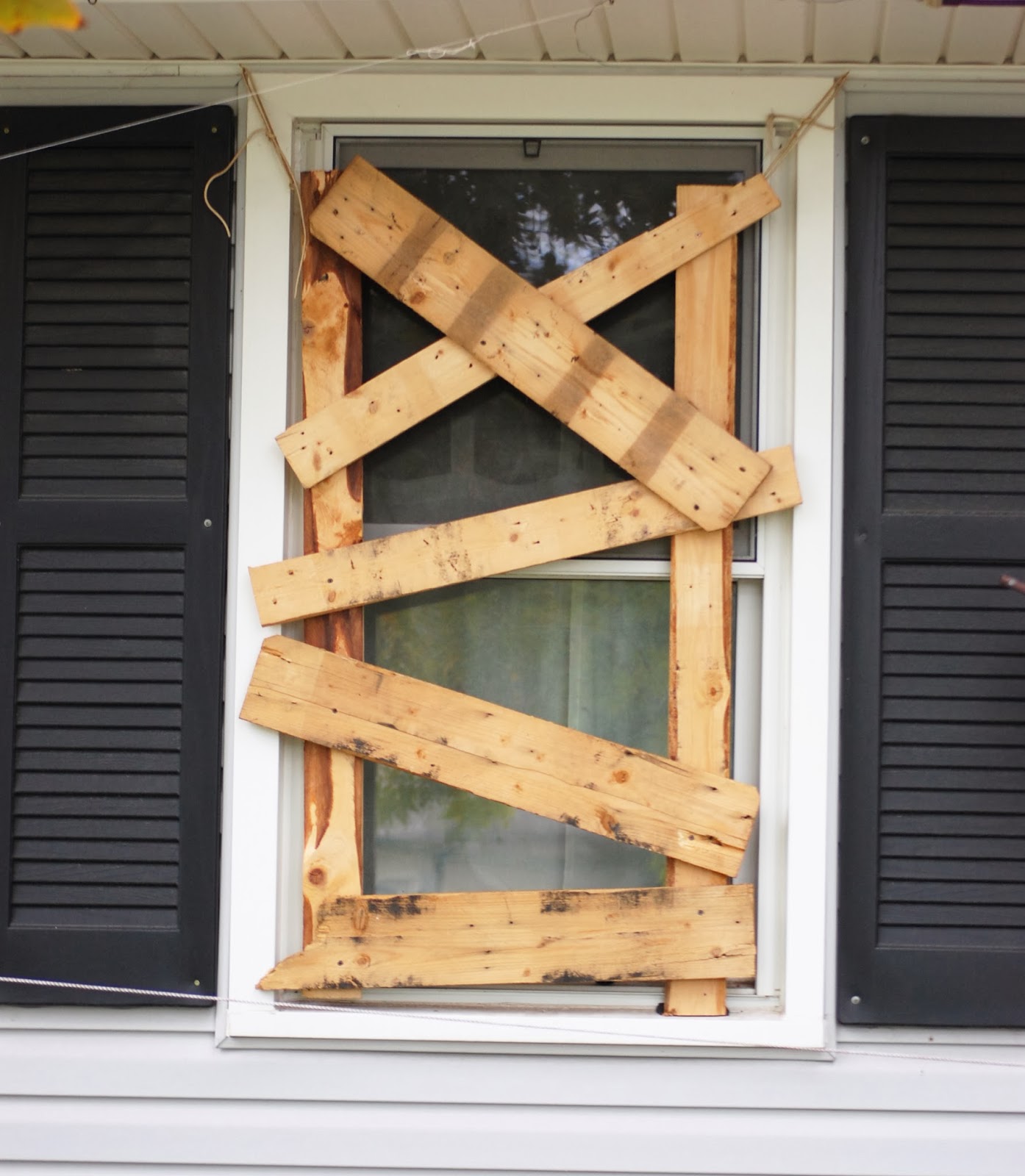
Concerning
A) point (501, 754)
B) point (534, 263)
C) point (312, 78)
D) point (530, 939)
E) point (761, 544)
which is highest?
point (312, 78)

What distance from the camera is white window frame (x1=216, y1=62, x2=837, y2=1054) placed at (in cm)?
226

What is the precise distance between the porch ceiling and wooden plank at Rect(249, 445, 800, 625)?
973 millimetres

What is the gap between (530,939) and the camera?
2266 mm

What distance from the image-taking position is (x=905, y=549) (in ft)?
7.44

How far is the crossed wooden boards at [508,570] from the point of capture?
226 cm

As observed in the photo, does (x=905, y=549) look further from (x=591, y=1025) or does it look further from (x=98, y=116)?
(x=98, y=116)

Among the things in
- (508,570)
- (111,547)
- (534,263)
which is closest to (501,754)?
(508,570)

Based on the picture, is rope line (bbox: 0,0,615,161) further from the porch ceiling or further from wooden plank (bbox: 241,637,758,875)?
wooden plank (bbox: 241,637,758,875)

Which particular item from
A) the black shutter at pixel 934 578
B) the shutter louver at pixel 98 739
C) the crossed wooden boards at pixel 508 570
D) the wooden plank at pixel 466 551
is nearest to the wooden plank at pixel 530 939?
the crossed wooden boards at pixel 508 570

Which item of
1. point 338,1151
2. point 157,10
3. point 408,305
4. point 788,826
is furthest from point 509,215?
point 338,1151

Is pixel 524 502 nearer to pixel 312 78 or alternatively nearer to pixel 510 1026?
pixel 312 78

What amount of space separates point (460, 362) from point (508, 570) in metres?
0.49

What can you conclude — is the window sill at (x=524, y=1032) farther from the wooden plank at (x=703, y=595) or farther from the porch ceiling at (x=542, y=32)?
the porch ceiling at (x=542, y=32)

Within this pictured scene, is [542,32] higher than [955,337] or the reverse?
higher
